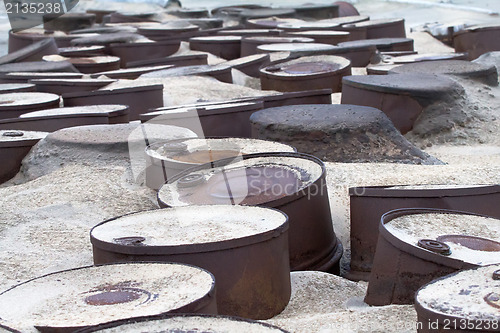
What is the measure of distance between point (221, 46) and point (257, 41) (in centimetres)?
66

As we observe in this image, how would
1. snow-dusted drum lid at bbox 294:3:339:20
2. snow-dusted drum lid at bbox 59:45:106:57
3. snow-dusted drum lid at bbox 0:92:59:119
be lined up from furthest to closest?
snow-dusted drum lid at bbox 294:3:339:20, snow-dusted drum lid at bbox 59:45:106:57, snow-dusted drum lid at bbox 0:92:59:119

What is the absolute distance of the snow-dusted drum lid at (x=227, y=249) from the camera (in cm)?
295

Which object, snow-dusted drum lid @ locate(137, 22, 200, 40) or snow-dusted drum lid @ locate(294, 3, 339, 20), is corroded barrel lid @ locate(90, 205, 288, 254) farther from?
snow-dusted drum lid @ locate(294, 3, 339, 20)

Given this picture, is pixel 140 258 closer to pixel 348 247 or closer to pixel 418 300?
pixel 418 300

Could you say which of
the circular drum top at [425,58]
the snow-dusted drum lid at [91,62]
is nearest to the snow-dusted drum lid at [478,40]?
the circular drum top at [425,58]

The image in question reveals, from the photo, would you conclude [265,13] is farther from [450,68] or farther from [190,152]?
[190,152]

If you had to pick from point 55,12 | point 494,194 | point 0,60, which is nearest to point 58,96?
point 0,60

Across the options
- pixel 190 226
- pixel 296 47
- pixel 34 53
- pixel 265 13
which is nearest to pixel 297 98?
pixel 190 226

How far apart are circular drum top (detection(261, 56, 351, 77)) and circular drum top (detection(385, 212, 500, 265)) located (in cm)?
426

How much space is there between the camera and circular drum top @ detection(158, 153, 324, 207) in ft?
12.6

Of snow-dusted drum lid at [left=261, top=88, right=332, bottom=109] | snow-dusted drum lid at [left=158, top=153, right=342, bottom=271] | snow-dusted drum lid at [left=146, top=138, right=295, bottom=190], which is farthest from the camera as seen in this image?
snow-dusted drum lid at [left=261, top=88, right=332, bottom=109]

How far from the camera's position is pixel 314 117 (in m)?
5.39

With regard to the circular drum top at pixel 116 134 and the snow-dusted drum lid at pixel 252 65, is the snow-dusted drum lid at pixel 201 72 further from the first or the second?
the circular drum top at pixel 116 134

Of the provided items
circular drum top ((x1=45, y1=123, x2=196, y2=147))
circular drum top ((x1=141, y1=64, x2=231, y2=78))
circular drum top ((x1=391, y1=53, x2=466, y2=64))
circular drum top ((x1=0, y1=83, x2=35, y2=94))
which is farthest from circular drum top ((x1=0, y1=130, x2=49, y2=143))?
circular drum top ((x1=391, y1=53, x2=466, y2=64))
